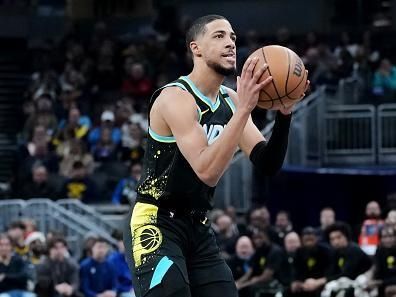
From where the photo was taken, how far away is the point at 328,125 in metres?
20.3

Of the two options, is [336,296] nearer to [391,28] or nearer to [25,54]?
[391,28]

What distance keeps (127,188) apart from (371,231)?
4.46 m

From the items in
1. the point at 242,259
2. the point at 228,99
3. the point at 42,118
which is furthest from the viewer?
the point at 42,118

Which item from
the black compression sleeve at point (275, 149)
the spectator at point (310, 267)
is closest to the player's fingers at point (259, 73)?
the black compression sleeve at point (275, 149)

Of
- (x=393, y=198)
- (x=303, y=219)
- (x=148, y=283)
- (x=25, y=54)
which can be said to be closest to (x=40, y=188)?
(x=303, y=219)

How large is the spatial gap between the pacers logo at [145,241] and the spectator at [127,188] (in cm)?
1153

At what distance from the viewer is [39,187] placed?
19.9 meters

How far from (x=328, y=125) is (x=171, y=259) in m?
13.0

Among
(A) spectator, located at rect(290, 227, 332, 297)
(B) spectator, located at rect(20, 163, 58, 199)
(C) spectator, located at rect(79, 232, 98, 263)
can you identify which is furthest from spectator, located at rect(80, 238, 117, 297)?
(B) spectator, located at rect(20, 163, 58, 199)

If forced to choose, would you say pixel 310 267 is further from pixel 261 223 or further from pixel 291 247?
pixel 261 223

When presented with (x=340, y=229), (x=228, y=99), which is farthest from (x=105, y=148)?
(x=228, y=99)

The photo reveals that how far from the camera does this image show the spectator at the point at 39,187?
19.7 meters

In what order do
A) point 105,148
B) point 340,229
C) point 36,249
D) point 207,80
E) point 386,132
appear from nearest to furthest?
point 207,80
point 340,229
point 36,249
point 386,132
point 105,148

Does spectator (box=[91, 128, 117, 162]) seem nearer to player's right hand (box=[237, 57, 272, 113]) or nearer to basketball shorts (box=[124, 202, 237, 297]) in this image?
basketball shorts (box=[124, 202, 237, 297])
